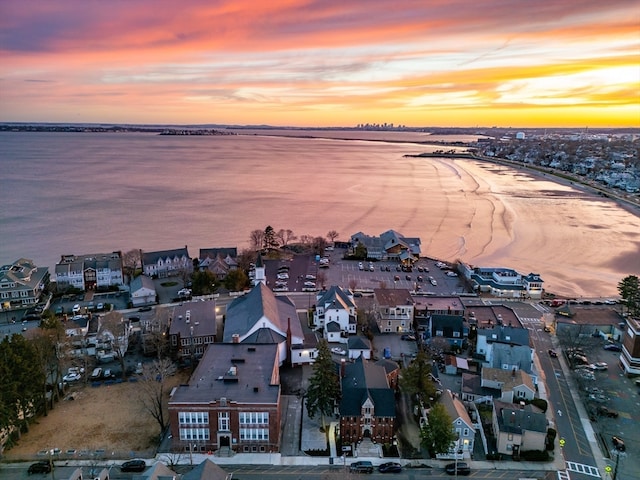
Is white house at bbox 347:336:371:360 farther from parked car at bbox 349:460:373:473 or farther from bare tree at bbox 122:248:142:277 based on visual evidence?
bare tree at bbox 122:248:142:277

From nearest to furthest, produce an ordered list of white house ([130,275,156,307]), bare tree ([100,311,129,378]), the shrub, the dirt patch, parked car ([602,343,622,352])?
1. the shrub
2. the dirt patch
3. bare tree ([100,311,129,378])
4. parked car ([602,343,622,352])
5. white house ([130,275,156,307])

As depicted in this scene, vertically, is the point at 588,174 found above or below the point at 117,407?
above

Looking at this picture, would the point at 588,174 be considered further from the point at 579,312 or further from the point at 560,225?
the point at 579,312

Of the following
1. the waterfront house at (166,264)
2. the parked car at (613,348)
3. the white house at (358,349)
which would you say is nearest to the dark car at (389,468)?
the white house at (358,349)

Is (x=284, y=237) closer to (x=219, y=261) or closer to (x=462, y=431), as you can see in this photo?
(x=219, y=261)

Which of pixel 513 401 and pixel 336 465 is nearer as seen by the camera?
pixel 336 465

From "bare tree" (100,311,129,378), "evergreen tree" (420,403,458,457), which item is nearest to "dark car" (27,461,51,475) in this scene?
"bare tree" (100,311,129,378)

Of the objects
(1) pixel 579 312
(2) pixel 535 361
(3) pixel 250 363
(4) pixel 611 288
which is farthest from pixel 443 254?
(3) pixel 250 363
